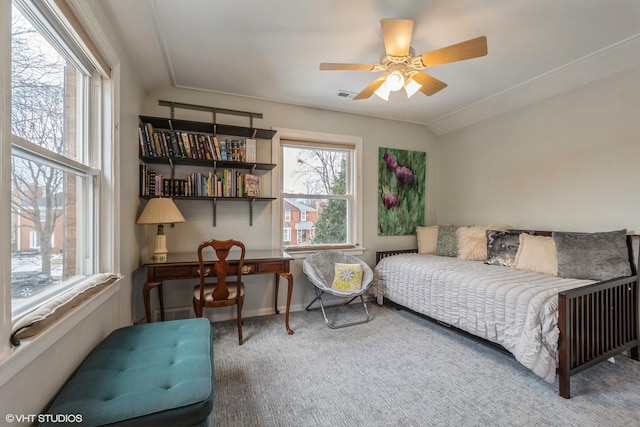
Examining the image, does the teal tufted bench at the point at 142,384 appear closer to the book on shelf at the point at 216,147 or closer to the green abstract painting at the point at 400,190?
the book on shelf at the point at 216,147

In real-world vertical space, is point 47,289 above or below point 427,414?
above

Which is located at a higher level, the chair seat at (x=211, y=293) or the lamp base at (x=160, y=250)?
the lamp base at (x=160, y=250)

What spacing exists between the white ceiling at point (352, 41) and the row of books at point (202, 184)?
2.97 ft

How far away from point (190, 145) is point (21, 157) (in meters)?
1.72

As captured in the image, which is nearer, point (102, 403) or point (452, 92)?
point (102, 403)

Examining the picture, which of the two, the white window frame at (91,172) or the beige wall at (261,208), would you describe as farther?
the beige wall at (261,208)

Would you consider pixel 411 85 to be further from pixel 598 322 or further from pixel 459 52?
pixel 598 322

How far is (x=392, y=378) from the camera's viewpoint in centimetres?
195

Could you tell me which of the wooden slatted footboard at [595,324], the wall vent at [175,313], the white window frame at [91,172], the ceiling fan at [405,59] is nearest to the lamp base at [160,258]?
the white window frame at [91,172]

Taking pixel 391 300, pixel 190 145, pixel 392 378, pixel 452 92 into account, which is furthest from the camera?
pixel 391 300

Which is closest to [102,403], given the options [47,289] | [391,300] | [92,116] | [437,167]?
[47,289]

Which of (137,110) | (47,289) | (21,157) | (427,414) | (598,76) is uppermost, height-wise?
(598,76)

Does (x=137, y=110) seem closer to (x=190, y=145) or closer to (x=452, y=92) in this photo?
(x=190, y=145)

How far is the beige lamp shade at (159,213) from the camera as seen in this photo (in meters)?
2.32
